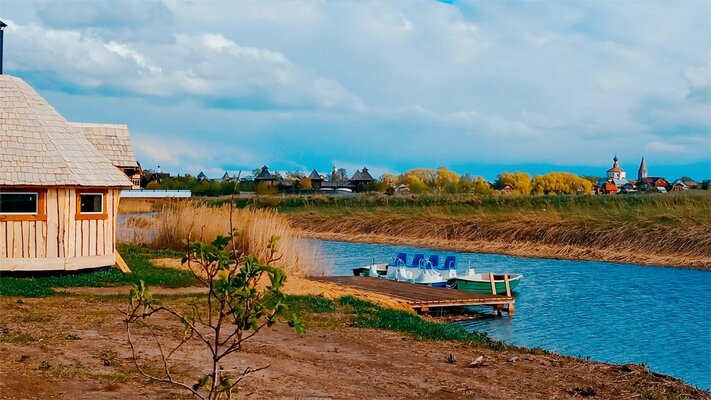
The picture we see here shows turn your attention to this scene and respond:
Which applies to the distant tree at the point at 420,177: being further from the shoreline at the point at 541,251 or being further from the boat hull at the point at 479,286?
the boat hull at the point at 479,286

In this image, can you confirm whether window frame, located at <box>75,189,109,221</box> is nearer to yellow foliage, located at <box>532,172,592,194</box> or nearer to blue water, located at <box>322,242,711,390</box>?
blue water, located at <box>322,242,711,390</box>

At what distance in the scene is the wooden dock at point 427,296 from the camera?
16.9 meters

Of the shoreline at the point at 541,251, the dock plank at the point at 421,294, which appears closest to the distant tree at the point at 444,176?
the shoreline at the point at 541,251

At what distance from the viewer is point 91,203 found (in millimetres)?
16719

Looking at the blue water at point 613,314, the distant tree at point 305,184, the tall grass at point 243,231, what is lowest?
the blue water at point 613,314

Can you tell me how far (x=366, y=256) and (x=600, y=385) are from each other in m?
25.3

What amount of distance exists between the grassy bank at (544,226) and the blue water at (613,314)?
8.86 ft

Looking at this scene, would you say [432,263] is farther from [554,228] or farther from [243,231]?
[554,228]

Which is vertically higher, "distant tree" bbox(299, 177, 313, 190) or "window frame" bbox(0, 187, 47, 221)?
"distant tree" bbox(299, 177, 313, 190)

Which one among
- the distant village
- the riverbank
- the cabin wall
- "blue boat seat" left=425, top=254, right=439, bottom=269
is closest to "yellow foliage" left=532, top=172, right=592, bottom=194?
the distant village

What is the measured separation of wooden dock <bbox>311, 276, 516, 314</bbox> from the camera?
1688 cm

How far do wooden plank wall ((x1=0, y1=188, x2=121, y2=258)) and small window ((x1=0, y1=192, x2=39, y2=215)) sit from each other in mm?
227

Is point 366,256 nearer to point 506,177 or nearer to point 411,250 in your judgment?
point 411,250

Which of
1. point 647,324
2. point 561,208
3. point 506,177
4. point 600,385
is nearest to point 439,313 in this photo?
point 647,324
